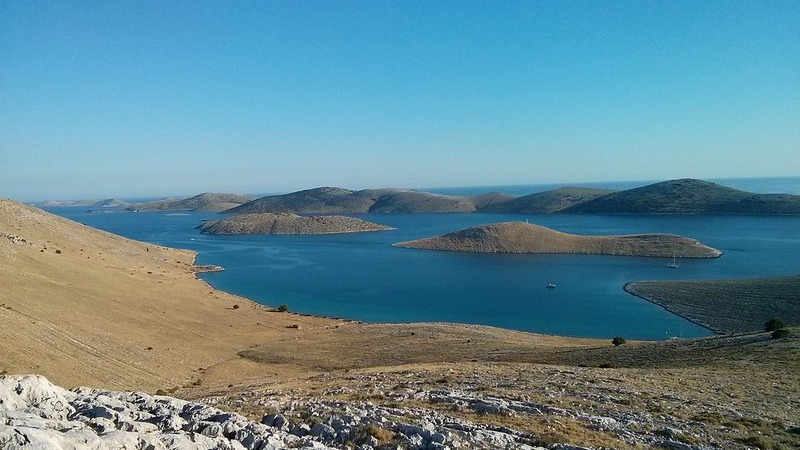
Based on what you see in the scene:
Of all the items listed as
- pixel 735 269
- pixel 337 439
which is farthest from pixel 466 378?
pixel 735 269

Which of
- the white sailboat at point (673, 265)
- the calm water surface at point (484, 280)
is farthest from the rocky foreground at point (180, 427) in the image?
the white sailboat at point (673, 265)

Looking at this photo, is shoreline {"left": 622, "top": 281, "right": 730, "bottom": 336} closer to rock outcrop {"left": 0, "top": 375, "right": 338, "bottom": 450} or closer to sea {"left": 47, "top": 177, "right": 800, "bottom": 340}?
sea {"left": 47, "top": 177, "right": 800, "bottom": 340}

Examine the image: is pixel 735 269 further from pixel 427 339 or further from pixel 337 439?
pixel 337 439

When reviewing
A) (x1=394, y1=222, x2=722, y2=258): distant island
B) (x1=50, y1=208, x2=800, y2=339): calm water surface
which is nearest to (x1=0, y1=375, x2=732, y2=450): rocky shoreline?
(x1=50, y1=208, x2=800, y2=339): calm water surface

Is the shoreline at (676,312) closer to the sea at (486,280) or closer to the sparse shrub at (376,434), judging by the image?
the sea at (486,280)

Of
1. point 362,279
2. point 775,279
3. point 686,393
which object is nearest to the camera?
point 686,393
